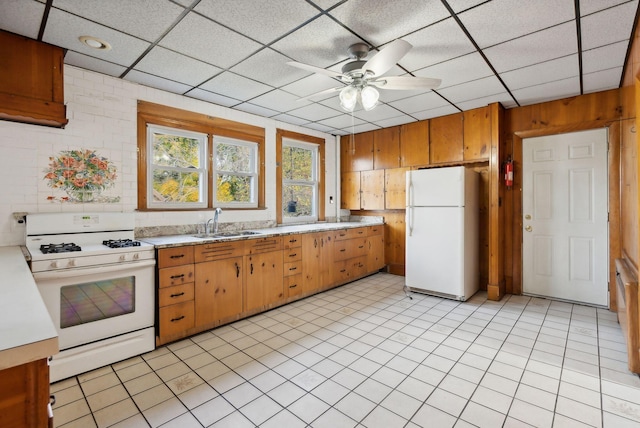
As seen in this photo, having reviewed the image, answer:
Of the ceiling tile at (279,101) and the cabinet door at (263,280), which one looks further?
the ceiling tile at (279,101)

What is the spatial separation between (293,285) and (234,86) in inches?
96.8

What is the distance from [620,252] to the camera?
3.61 meters

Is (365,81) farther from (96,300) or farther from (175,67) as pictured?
(96,300)

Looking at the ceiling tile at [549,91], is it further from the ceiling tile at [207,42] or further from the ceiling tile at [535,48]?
the ceiling tile at [207,42]

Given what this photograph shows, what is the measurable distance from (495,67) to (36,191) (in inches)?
170

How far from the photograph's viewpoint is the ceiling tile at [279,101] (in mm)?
3637

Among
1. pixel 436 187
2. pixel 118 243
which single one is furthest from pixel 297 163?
pixel 118 243

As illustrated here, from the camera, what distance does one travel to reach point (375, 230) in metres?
5.40

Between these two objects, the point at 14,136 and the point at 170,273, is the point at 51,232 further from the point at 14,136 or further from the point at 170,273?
the point at 170,273

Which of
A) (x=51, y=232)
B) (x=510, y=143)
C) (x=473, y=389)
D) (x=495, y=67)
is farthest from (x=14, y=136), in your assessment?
(x=510, y=143)

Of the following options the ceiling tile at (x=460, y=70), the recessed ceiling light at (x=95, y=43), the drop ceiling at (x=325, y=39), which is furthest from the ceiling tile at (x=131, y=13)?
the ceiling tile at (x=460, y=70)

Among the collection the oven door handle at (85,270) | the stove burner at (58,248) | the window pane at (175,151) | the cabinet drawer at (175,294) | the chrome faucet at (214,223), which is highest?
the window pane at (175,151)

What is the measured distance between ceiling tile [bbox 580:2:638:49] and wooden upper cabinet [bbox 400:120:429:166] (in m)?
2.39

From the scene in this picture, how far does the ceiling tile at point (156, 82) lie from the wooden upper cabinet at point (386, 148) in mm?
3227
